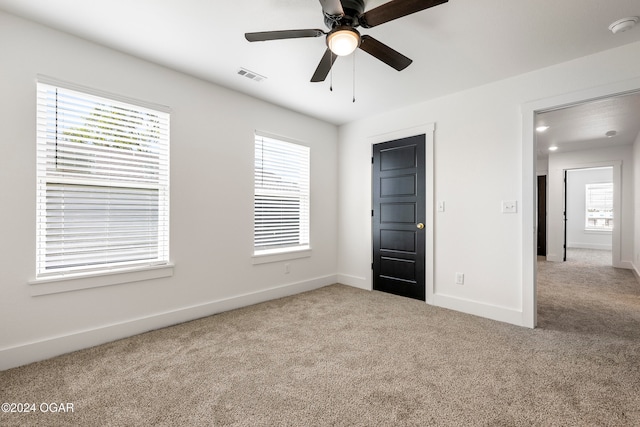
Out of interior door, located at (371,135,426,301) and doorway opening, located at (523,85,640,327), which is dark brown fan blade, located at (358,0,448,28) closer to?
doorway opening, located at (523,85,640,327)

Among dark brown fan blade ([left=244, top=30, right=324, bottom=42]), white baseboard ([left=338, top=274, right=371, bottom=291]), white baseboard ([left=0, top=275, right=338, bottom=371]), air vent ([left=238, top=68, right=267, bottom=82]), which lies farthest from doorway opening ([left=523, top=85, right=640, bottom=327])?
white baseboard ([left=0, top=275, right=338, bottom=371])

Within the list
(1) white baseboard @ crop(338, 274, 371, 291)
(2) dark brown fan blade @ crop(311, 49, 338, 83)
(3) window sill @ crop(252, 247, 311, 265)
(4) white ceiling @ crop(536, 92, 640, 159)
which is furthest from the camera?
(1) white baseboard @ crop(338, 274, 371, 291)

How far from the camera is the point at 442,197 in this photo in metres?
3.66

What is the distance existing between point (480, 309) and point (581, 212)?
8.50m

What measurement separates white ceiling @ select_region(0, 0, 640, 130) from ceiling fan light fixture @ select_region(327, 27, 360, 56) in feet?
1.10

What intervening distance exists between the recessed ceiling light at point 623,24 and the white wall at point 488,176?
1.42 feet

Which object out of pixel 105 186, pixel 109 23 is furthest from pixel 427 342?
pixel 109 23

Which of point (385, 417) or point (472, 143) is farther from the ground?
point (472, 143)

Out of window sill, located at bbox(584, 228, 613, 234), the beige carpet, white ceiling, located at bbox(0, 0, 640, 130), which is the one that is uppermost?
white ceiling, located at bbox(0, 0, 640, 130)

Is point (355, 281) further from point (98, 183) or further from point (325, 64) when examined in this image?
point (98, 183)

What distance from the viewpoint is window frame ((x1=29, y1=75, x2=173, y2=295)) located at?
7.57ft

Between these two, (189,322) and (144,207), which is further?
(189,322)

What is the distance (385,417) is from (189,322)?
223 centimetres

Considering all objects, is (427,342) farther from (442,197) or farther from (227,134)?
(227,134)
